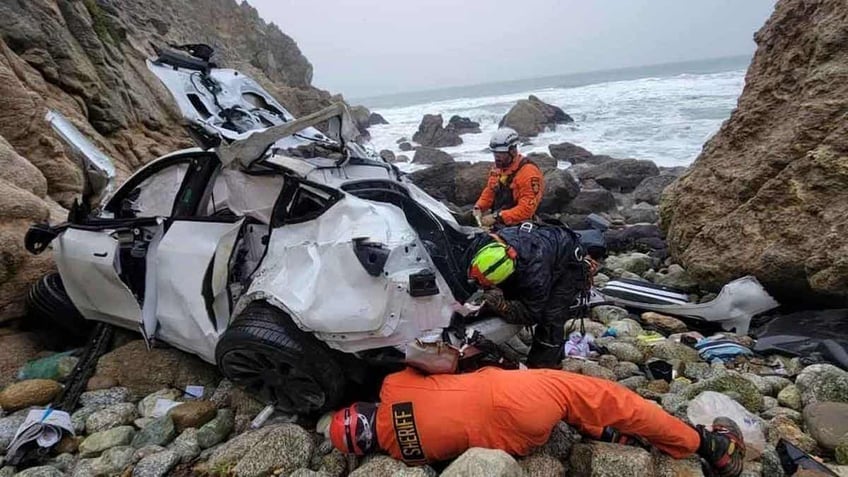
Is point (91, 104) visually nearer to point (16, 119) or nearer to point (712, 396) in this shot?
point (16, 119)

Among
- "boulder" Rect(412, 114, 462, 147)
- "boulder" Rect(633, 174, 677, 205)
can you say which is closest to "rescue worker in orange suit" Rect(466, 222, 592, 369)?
"boulder" Rect(633, 174, 677, 205)

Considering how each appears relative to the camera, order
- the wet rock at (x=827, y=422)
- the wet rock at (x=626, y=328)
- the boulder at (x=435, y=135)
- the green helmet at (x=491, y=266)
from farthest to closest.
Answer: the boulder at (x=435, y=135)
the wet rock at (x=626, y=328)
the green helmet at (x=491, y=266)
the wet rock at (x=827, y=422)

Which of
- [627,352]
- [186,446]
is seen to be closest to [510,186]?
[627,352]

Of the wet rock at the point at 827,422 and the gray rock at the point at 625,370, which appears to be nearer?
the wet rock at the point at 827,422

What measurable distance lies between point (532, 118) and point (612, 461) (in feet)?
111

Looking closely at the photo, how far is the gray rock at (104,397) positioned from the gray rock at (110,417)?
0.49 feet

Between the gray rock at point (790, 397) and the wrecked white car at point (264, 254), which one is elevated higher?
the wrecked white car at point (264, 254)

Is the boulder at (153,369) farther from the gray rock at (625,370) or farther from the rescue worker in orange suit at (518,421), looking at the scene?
the gray rock at (625,370)

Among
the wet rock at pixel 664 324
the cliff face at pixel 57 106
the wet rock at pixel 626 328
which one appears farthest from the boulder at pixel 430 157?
the wet rock at pixel 626 328

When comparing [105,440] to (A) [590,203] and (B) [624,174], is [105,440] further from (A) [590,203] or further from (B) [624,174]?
(B) [624,174]

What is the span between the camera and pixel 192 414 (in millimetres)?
3562

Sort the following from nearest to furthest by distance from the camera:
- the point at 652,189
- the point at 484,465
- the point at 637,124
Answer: the point at 484,465
the point at 652,189
the point at 637,124

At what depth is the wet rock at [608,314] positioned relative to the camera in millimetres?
5266

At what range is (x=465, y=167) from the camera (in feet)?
51.2
